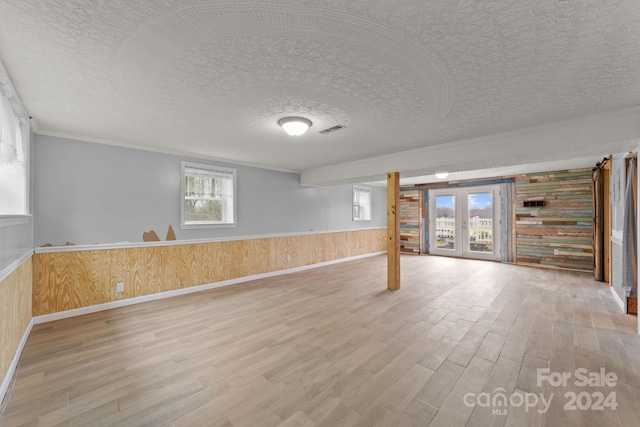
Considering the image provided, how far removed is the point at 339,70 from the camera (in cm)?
195

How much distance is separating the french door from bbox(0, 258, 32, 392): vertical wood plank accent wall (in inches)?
357

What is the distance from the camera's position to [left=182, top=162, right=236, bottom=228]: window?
459 cm

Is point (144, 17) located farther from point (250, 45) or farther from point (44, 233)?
point (44, 233)

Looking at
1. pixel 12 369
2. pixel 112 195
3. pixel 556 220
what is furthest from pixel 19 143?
pixel 556 220

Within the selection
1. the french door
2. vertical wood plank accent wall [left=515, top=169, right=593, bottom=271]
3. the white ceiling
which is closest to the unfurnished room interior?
the white ceiling

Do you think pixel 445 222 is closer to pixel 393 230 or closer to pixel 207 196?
pixel 393 230

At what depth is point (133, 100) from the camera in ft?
8.04

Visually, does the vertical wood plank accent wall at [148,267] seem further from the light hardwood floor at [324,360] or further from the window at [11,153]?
the window at [11,153]

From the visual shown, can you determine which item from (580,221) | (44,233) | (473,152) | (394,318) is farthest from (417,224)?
(44,233)

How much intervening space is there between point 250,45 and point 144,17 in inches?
22.8

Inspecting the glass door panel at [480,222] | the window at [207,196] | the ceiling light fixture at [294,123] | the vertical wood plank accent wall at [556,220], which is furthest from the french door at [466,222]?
the ceiling light fixture at [294,123]

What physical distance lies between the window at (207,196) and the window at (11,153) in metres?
1.89

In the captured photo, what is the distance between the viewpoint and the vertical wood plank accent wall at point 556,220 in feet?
19.4

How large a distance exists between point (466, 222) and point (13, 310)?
9.22m
